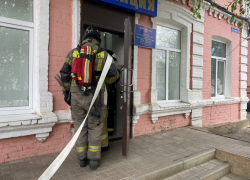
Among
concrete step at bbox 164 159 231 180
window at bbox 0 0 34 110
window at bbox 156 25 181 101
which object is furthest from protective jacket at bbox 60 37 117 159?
window at bbox 156 25 181 101

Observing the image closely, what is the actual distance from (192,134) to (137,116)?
67.8 inches

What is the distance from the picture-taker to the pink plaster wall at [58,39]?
3.66 metres

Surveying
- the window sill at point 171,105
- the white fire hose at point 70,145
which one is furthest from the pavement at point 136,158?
the window sill at point 171,105

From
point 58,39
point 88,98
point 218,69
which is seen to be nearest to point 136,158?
point 88,98

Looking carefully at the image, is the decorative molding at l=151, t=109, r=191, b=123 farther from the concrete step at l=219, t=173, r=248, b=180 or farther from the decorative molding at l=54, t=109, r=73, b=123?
the decorative molding at l=54, t=109, r=73, b=123

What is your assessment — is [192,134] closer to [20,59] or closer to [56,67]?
[56,67]

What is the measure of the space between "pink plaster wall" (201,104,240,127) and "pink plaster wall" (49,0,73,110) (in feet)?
16.9

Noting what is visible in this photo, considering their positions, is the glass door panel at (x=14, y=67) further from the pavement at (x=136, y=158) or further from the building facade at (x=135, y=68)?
the pavement at (x=136, y=158)

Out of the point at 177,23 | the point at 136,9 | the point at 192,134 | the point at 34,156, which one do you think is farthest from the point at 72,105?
the point at 177,23

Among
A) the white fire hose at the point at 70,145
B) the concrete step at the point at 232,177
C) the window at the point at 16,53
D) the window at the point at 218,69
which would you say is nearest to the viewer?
the white fire hose at the point at 70,145

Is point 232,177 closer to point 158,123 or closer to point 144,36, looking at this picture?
point 158,123

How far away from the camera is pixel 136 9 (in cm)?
462

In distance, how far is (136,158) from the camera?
139 inches

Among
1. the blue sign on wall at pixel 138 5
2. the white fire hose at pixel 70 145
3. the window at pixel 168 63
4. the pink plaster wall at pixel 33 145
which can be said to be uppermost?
the blue sign on wall at pixel 138 5
